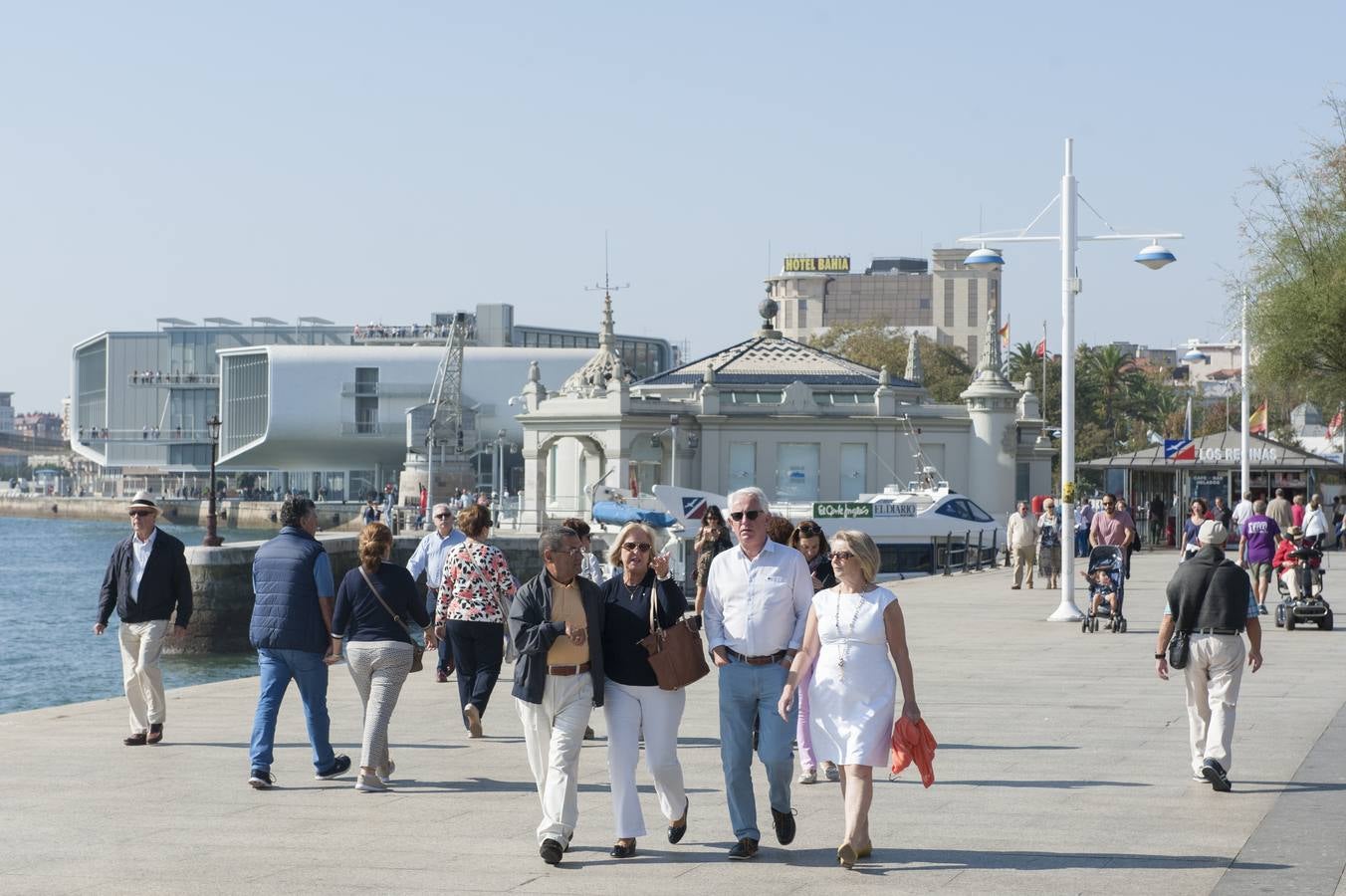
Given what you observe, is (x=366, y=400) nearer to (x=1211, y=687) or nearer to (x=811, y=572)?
(x=811, y=572)

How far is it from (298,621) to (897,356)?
104 metres

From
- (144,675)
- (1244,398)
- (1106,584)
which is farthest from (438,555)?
(1244,398)

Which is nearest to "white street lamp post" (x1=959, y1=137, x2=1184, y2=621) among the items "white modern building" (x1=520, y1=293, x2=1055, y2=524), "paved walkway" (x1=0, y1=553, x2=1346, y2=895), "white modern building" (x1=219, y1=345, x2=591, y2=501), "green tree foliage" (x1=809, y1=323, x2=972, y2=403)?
"paved walkway" (x1=0, y1=553, x2=1346, y2=895)

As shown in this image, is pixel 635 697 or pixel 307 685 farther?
pixel 307 685

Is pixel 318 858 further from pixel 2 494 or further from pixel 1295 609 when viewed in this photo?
pixel 2 494

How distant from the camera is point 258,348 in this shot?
14162 centimetres

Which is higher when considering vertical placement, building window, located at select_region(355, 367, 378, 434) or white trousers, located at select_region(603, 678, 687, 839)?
building window, located at select_region(355, 367, 378, 434)

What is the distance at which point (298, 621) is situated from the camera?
39.0ft

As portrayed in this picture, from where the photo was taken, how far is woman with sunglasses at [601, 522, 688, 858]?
947 cm

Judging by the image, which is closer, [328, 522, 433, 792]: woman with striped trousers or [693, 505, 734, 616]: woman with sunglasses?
[328, 522, 433, 792]: woman with striped trousers

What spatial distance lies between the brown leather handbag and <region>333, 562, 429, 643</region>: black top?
2.81m

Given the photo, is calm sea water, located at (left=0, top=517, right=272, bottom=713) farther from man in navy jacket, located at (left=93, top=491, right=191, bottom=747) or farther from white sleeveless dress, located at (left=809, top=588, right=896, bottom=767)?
white sleeveless dress, located at (left=809, top=588, right=896, bottom=767)

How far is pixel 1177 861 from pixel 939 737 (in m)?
4.74

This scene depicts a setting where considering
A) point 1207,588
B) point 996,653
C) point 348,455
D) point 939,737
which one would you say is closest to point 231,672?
point 996,653
